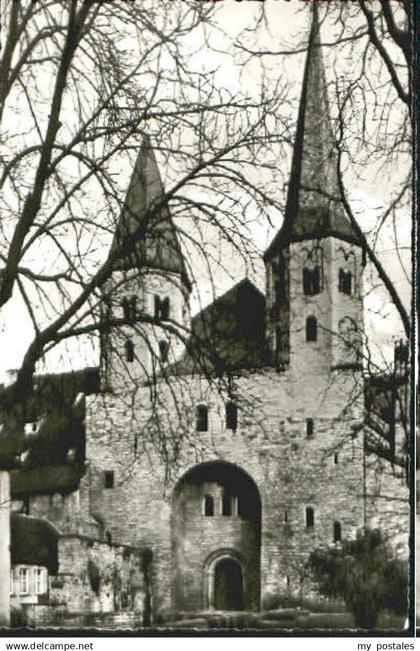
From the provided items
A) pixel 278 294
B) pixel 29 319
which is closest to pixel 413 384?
pixel 278 294

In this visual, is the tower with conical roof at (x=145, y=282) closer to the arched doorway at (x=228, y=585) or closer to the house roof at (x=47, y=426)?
the house roof at (x=47, y=426)

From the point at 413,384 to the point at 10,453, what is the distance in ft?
6.46

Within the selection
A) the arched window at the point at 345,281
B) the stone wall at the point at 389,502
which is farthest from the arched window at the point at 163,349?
the stone wall at the point at 389,502

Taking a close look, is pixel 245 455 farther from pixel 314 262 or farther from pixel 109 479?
pixel 314 262

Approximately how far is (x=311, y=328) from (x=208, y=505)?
1.82 m

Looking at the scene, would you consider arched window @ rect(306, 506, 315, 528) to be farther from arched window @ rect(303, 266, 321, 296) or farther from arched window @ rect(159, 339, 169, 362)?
arched window @ rect(159, 339, 169, 362)

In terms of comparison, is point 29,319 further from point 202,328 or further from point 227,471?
point 227,471

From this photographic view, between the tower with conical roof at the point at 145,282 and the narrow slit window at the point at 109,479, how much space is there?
88cm

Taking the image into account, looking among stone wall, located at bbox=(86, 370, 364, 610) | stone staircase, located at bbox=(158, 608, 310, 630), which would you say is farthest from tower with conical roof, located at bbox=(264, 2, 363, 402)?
stone staircase, located at bbox=(158, 608, 310, 630)

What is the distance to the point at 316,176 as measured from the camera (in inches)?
263

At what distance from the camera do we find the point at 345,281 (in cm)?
684

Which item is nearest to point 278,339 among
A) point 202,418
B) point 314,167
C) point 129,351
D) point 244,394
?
point 244,394

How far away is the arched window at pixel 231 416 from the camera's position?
258 inches
